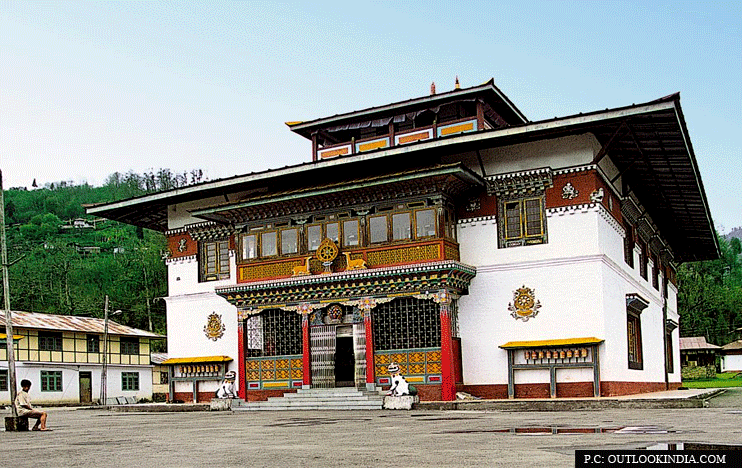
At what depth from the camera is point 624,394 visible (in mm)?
24266

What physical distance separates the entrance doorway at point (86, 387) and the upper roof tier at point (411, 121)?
81.1 feet

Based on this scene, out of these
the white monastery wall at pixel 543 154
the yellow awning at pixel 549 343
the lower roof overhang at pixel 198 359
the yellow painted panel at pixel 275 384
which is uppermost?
the white monastery wall at pixel 543 154

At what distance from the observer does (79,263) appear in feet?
280

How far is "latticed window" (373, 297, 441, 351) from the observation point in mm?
23938

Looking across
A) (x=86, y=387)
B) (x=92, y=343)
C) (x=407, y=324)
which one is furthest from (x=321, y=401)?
(x=92, y=343)

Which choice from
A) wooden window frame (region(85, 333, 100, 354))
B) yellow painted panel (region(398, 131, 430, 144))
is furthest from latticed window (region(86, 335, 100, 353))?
yellow painted panel (region(398, 131, 430, 144))

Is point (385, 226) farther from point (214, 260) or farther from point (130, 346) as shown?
point (130, 346)

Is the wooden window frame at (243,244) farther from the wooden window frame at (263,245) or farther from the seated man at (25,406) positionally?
the seated man at (25,406)

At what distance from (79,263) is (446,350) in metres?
69.7

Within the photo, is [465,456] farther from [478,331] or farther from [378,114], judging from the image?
[378,114]

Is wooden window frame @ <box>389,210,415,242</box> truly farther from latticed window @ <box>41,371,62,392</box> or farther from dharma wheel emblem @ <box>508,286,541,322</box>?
latticed window @ <box>41,371,62,392</box>

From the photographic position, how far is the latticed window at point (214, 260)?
29422 millimetres

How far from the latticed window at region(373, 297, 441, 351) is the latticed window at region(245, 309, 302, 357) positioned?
9.87ft

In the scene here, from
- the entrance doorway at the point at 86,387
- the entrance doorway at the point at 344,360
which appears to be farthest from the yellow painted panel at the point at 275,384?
the entrance doorway at the point at 86,387
